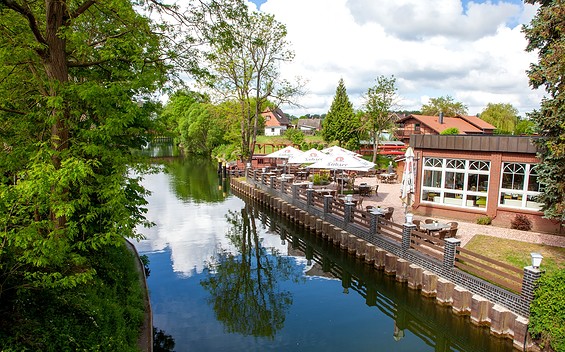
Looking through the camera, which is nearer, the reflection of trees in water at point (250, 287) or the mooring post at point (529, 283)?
the mooring post at point (529, 283)

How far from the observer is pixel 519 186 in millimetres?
14859

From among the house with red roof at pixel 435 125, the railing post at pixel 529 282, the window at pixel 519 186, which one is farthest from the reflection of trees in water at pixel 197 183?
the house with red roof at pixel 435 125

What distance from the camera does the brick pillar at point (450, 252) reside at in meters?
9.65

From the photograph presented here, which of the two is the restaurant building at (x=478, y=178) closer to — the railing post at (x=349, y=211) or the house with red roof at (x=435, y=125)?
the railing post at (x=349, y=211)

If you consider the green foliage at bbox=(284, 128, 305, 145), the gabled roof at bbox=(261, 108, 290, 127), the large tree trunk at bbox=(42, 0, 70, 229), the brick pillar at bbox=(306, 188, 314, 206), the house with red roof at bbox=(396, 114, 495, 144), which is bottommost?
the brick pillar at bbox=(306, 188, 314, 206)

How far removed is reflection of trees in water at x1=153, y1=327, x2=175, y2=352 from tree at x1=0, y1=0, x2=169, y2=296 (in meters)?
2.37

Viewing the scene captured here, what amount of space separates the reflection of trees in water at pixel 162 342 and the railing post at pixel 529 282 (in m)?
7.36

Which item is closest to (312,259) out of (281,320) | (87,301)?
(281,320)

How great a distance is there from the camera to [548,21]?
1157 centimetres

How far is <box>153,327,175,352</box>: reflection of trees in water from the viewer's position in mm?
8266

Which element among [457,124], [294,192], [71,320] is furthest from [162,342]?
[457,124]

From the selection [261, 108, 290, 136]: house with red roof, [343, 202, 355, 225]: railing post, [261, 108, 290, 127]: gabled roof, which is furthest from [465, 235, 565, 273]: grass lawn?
[261, 108, 290, 127]: gabled roof

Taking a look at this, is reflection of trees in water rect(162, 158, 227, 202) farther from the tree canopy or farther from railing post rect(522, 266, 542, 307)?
railing post rect(522, 266, 542, 307)

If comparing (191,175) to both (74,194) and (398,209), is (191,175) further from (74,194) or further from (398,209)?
(74,194)
